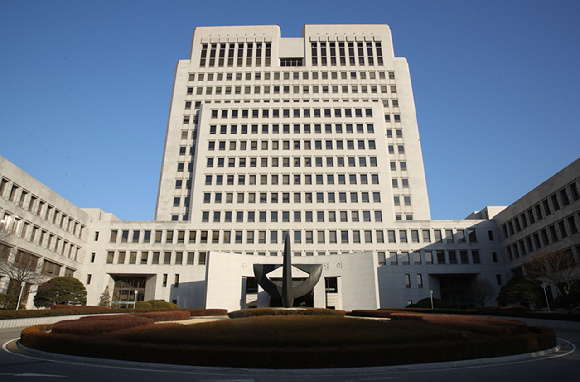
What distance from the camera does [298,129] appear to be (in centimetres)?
7006

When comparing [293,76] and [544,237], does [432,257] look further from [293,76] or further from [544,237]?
[293,76]

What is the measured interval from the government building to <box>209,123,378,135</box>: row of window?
0.78 feet

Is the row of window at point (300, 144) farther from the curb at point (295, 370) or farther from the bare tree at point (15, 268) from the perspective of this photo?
the curb at point (295, 370)

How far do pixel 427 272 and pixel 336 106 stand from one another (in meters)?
33.3

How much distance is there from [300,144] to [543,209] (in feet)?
123

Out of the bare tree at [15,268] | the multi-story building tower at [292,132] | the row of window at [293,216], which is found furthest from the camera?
the multi-story building tower at [292,132]

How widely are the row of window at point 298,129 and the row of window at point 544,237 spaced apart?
2895 centimetres

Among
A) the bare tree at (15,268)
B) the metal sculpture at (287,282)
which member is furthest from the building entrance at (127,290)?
the metal sculpture at (287,282)

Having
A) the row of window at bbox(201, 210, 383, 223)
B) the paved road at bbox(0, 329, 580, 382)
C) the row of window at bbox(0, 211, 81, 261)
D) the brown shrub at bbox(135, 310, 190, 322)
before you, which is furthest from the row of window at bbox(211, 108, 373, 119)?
the paved road at bbox(0, 329, 580, 382)

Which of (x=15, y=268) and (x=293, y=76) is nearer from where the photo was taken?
(x=15, y=268)

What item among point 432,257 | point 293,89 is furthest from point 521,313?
point 293,89

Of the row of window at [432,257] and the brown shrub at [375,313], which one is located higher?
the row of window at [432,257]

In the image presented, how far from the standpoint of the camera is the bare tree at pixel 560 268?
38.7 metres

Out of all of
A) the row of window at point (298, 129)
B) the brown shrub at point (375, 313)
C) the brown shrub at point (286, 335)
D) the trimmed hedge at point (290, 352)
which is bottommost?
the trimmed hedge at point (290, 352)
